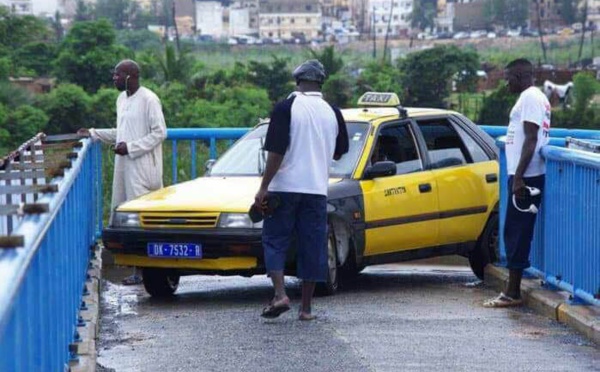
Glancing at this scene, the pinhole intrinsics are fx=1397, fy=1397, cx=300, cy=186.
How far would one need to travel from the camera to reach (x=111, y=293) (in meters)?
12.2

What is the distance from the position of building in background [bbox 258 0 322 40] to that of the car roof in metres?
114

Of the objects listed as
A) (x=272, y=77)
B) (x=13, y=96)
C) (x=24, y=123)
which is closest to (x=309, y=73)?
(x=24, y=123)

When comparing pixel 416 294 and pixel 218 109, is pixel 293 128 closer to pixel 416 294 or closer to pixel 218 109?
pixel 416 294

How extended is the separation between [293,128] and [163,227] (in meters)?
1.95

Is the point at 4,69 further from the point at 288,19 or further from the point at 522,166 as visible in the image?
the point at 288,19

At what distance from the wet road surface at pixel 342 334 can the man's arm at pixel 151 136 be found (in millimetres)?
1284

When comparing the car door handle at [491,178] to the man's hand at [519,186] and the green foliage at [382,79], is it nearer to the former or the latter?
Answer: the man's hand at [519,186]

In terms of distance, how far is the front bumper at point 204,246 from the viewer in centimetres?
1070

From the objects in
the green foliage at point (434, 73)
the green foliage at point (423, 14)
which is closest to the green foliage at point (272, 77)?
the green foliage at point (434, 73)

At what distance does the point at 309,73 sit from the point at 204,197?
2.01 meters

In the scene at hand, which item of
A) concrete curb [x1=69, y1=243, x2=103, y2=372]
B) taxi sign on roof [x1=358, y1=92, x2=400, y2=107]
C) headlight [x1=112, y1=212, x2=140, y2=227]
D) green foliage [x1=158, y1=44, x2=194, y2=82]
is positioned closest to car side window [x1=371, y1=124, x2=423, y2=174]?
taxi sign on roof [x1=358, y1=92, x2=400, y2=107]

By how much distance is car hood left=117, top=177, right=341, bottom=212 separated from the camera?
1096 centimetres

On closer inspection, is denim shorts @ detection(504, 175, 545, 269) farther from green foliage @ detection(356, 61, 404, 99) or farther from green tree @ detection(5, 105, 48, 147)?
green foliage @ detection(356, 61, 404, 99)

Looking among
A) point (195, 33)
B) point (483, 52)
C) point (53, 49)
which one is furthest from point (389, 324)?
point (195, 33)
